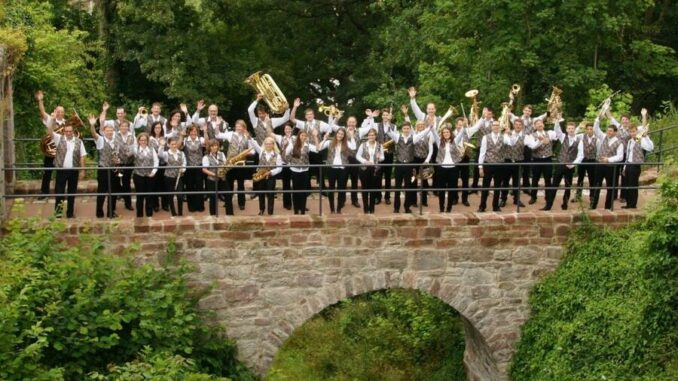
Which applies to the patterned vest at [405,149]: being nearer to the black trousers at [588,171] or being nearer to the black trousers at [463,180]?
the black trousers at [463,180]

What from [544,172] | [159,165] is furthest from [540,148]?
[159,165]

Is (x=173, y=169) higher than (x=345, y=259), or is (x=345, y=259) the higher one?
(x=173, y=169)

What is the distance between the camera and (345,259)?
13.6 m

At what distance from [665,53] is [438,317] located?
9.77 meters

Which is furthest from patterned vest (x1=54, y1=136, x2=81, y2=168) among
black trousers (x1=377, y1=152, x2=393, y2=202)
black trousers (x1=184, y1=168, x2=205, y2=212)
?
black trousers (x1=377, y1=152, x2=393, y2=202)

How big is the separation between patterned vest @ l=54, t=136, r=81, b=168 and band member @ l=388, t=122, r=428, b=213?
15.2 feet

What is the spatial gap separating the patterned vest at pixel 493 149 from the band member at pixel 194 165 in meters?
4.22

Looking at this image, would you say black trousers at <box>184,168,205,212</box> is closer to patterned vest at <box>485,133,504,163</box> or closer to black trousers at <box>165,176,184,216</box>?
black trousers at <box>165,176,184,216</box>

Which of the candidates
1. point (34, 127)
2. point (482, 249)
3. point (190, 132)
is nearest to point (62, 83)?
point (34, 127)

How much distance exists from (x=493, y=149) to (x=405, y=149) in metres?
1.33

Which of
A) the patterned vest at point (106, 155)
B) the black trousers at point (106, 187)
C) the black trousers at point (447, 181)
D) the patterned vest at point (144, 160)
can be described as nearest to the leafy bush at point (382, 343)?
the black trousers at point (447, 181)

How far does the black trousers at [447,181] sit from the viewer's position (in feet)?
46.6

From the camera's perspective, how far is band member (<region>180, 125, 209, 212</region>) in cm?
1398

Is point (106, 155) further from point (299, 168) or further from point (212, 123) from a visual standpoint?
point (299, 168)
